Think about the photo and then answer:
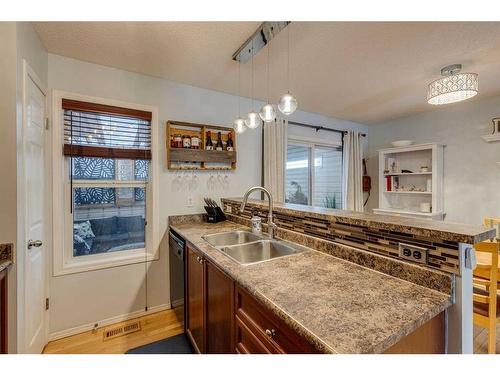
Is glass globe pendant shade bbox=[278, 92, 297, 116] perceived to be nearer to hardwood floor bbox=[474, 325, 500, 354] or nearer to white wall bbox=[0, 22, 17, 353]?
white wall bbox=[0, 22, 17, 353]

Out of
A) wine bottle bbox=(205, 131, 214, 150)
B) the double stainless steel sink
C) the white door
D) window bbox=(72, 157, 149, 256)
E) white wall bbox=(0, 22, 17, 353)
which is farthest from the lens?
wine bottle bbox=(205, 131, 214, 150)

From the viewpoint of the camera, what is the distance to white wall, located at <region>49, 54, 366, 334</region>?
2045mm

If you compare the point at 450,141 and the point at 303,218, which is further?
the point at 450,141

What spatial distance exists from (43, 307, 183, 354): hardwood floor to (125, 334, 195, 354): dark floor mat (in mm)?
56

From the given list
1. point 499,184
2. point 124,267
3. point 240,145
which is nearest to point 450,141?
point 499,184

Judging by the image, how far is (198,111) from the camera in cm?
270

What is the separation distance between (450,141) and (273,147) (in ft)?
8.51

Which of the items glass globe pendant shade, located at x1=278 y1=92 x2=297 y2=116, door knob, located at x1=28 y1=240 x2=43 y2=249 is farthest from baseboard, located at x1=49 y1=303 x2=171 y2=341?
glass globe pendant shade, located at x1=278 y1=92 x2=297 y2=116

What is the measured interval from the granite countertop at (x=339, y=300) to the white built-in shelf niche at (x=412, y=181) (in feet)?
10.0

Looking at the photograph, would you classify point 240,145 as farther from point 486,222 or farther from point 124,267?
point 486,222

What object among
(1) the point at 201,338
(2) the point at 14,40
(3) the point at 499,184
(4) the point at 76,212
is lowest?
(1) the point at 201,338

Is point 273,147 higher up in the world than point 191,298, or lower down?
higher up

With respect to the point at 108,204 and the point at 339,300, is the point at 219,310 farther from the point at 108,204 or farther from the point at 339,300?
the point at 108,204

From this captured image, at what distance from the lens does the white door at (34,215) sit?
153 cm
